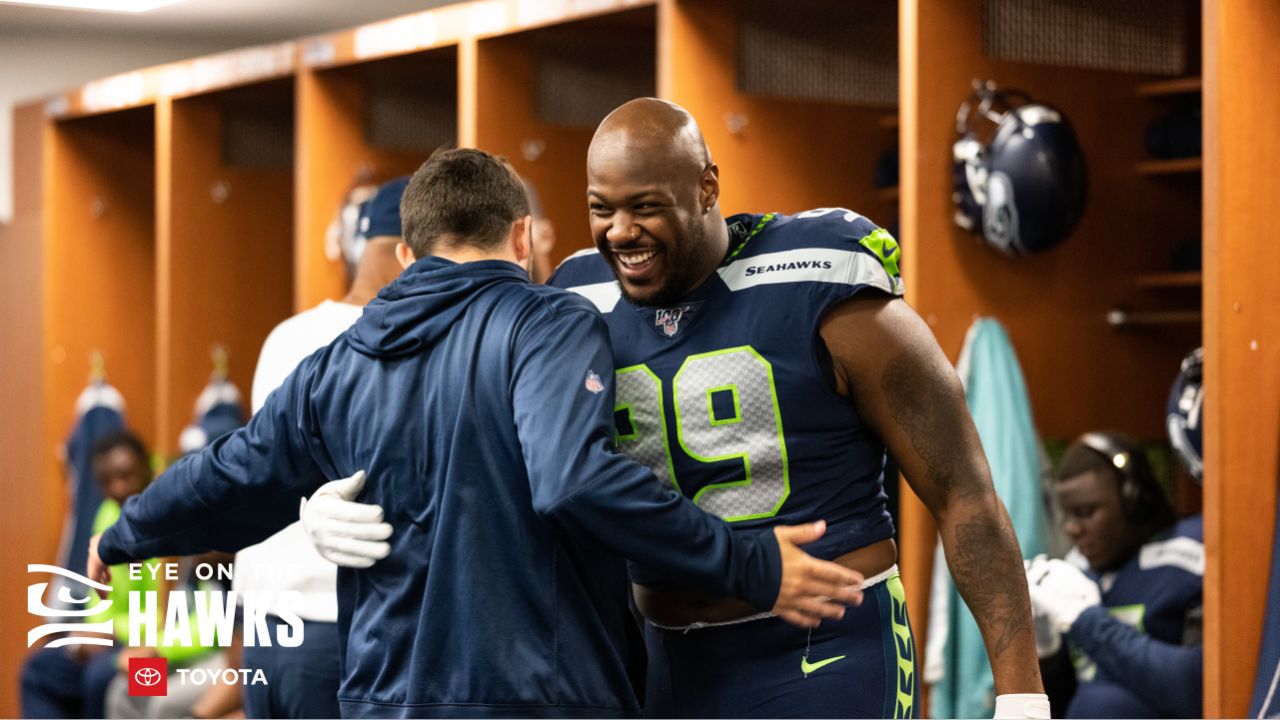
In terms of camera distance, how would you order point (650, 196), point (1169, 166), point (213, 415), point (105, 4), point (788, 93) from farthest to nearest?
point (105, 4), point (213, 415), point (788, 93), point (1169, 166), point (650, 196)

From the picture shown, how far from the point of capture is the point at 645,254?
199 cm

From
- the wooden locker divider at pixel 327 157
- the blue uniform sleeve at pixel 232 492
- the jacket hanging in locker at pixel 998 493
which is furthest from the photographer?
the wooden locker divider at pixel 327 157

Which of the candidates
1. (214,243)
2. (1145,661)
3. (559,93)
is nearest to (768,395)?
(1145,661)

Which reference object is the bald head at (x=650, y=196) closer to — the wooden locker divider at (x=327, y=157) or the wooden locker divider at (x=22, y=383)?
the wooden locker divider at (x=327, y=157)

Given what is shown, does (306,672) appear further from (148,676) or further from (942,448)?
(942,448)

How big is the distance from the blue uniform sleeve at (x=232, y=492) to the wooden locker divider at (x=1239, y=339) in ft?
5.31

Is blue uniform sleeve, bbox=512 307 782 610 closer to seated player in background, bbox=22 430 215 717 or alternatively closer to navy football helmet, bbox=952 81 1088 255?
navy football helmet, bbox=952 81 1088 255

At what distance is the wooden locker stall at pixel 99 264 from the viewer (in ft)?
19.4

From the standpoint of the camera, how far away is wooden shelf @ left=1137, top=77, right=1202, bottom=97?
373 cm

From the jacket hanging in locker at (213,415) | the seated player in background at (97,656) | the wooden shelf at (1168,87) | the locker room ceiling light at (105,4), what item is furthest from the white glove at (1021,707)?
the locker room ceiling light at (105,4)

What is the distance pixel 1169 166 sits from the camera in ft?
12.4

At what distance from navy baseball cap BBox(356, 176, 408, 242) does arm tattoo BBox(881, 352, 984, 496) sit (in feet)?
4.34

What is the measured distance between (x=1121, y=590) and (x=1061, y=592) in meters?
0.18

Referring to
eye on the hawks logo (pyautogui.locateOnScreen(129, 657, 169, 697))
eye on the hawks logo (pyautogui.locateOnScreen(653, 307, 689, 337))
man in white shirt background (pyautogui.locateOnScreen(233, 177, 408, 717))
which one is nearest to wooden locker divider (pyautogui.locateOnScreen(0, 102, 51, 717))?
eye on the hawks logo (pyautogui.locateOnScreen(129, 657, 169, 697))
